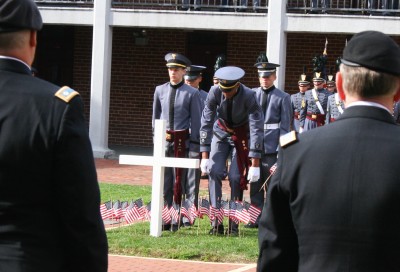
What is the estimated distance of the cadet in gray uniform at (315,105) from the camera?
21.5m

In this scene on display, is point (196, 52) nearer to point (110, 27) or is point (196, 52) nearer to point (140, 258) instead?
point (110, 27)

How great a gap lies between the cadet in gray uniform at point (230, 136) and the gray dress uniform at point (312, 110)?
9446 millimetres

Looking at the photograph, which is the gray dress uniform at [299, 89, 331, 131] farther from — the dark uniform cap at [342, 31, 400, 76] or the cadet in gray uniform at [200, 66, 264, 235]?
the dark uniform cap at [342, 31, 400, 76]

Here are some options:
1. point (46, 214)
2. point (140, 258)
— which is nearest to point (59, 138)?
point (46, 214)

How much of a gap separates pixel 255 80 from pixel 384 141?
72.4 feet

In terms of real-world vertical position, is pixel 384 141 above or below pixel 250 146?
above

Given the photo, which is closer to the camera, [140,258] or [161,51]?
[140,258]

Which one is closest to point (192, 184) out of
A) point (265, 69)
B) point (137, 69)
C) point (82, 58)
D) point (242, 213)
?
point (242, 213)

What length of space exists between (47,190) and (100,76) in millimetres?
20073

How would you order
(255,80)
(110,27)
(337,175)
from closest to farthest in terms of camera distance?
(337,175), (110,27), (255,80)

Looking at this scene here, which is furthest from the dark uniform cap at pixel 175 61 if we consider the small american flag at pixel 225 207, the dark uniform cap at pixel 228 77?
the small american flag at pixel 225 207

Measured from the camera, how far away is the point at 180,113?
12.5m

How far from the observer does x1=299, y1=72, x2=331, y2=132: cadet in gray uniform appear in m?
21.5

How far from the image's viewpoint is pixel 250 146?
11953 mm
